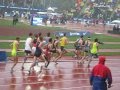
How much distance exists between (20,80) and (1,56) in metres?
6.42

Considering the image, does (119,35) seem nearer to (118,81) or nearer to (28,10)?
(118,81)

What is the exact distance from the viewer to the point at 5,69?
Answer: 851 inches

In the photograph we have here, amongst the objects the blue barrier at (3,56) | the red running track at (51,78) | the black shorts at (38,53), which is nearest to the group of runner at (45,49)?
the black shorts at (38,53)

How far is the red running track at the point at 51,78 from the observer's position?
1702cm

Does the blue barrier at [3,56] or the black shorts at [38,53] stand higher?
the black shorts at [38,53]

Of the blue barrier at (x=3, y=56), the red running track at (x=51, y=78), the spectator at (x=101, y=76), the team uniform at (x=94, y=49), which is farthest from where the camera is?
the team uniform at (x=94, y=49)

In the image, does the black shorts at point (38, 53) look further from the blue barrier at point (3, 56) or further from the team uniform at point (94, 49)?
the team uniform at point (94, 49)

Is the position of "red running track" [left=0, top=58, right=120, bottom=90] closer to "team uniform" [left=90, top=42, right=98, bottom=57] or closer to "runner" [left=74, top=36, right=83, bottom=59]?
"team uniform" [left=90, top=42, right=98, bottom=57]

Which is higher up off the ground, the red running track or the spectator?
the spectator

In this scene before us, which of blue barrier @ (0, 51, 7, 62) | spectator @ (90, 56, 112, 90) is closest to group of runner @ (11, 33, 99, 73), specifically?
blue barrier @ (0, 51, 7, 62)

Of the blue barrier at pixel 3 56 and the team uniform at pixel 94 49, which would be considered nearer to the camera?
the blue barrier at pixel 3 56

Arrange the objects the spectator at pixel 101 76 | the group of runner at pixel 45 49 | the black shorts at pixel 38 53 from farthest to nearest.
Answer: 1. the group of runner at pixel 45 49
2. the black shorts at pixel 38 53
3. the spectator at pixel 101 76

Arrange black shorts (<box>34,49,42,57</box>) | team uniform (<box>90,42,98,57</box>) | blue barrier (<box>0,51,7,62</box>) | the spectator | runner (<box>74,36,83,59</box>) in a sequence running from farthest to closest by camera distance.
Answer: runner (<box>74,36,83,59</box>) < team uniform (<box>90,42,98,57</box>) < blue barrier (<box>0,51,7,62</box>) < black shorts (<box>34,49,42,57</box>) < the spectator

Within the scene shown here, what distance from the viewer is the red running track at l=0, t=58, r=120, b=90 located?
17.0 m
